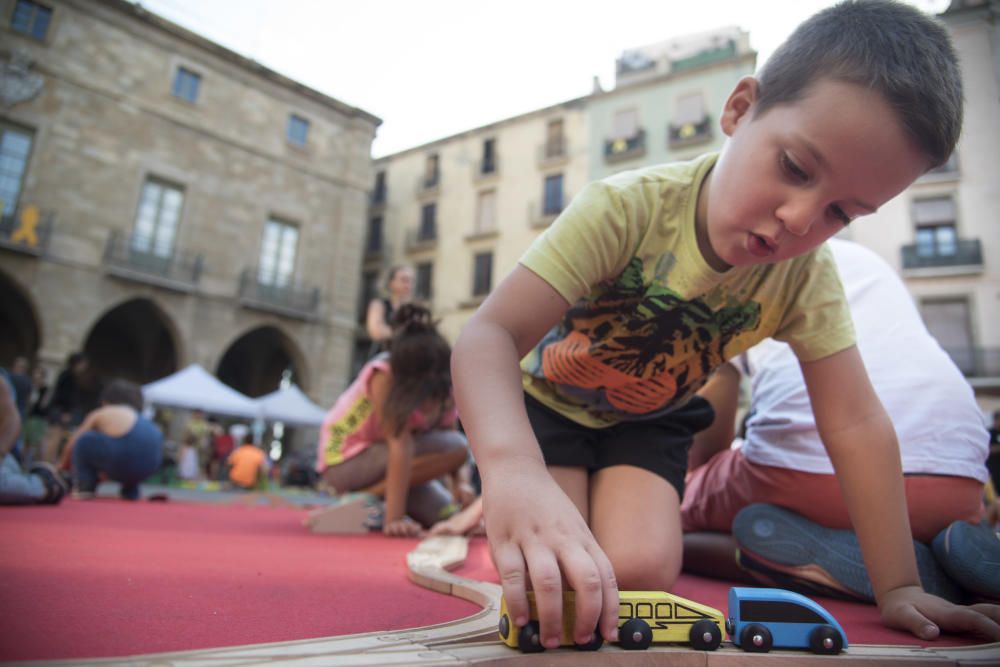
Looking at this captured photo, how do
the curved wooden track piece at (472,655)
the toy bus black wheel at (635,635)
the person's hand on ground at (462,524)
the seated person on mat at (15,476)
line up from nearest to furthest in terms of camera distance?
the curved wooden track piece at (472,655) → the toy bus black wheel at (635,635) → the person's hand on ground at (462,524) → the seated person on mat at (15,476)

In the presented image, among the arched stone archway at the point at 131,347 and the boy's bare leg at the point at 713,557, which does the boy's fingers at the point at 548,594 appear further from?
the arched stone archway at the point at 131,347

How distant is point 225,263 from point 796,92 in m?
14.7

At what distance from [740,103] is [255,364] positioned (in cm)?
1817

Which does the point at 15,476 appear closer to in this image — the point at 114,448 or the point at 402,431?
the point at 114,448

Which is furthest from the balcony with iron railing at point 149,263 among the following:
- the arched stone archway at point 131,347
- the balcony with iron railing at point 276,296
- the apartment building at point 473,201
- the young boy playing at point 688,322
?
the young boy playing at point 688,322

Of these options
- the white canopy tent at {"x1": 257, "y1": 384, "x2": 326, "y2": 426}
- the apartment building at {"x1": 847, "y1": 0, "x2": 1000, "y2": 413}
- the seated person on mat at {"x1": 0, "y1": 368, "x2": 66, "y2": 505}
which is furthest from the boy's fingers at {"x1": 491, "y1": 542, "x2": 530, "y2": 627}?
the apartment building at {"x1": 847, "y1": 0, "x2": 1000, "y2": 413}

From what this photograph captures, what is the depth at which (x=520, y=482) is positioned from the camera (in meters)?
0.78

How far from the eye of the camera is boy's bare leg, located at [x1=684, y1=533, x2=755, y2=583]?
5.72 feet

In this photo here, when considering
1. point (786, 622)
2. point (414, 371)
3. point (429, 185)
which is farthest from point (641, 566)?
point (429, 185)

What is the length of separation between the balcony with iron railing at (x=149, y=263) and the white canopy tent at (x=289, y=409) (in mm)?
3931

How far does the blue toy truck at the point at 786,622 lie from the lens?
80cm

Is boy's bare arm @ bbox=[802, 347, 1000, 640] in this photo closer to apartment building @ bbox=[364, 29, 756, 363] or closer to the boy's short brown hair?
the boy's short brown hair

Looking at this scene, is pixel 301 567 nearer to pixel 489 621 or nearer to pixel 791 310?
pixel 489 621

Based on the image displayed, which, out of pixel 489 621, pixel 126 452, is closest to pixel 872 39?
pixel 489 621
